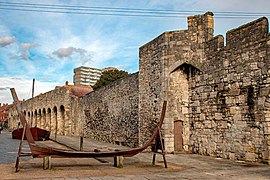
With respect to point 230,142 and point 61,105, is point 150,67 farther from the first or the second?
point 61,105

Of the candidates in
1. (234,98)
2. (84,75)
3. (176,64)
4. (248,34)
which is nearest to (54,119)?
(176,64)

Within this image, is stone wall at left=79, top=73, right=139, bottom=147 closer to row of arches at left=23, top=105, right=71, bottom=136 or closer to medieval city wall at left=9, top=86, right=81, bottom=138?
medieval city wall at left=9, top=86, right=81, bottom=138

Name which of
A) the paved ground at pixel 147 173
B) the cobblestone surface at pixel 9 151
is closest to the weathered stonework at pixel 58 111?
the cobblestone surface at pixel 9 151

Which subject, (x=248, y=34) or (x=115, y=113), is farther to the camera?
(x=115, y=113)

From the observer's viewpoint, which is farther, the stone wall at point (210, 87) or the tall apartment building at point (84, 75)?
the tall apartment building at point (84, 75)

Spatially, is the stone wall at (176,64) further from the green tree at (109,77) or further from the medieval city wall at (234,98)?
the green tree at (109,77)

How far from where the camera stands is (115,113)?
656 inches

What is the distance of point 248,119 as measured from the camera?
8883 mm

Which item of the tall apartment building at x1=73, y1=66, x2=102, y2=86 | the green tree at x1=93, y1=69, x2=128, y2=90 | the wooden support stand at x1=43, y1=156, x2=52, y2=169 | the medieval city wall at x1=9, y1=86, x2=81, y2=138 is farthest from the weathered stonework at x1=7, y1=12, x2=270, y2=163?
the tall apartment building at x1=73, y1=66, x2=102, y2=86

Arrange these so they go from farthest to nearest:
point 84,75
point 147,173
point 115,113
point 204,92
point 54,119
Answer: point 84,75
point 54,119
point 115,113
point 204,92
point 147,173

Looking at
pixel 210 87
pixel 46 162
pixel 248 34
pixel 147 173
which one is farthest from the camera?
pixel 210 87

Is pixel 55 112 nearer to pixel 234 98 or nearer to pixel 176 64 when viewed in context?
pixel 176 64

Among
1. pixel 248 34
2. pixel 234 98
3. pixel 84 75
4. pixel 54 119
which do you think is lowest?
pixel 54 119

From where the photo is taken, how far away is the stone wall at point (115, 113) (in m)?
14.5
